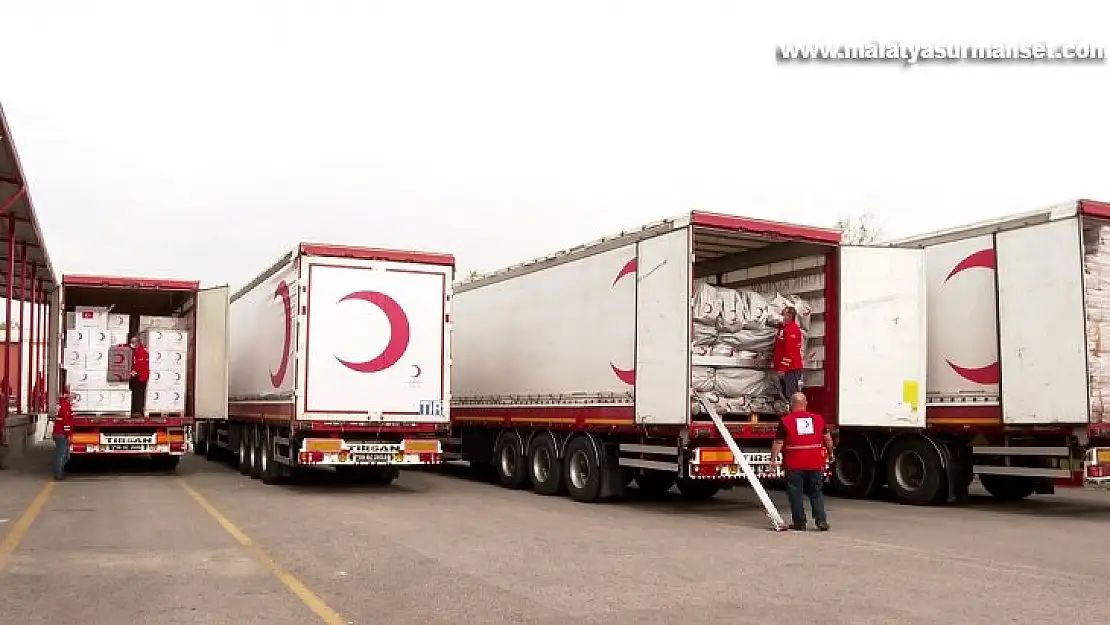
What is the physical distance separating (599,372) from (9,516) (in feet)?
24.2

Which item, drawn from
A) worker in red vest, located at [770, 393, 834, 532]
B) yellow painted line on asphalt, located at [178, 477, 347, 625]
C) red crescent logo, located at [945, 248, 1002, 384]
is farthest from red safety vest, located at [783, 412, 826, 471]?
yellow painted line on asphalt, located at [178, 477, 347, 625]

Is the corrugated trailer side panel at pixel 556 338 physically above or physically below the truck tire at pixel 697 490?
above

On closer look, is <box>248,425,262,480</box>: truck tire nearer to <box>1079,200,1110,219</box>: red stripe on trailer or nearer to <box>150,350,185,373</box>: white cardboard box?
<box>150,350,185,373</box>: white cardboard box

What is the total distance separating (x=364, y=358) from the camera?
15109mm

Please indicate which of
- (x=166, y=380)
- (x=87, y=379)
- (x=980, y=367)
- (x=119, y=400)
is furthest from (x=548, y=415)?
(x=87, y=379)

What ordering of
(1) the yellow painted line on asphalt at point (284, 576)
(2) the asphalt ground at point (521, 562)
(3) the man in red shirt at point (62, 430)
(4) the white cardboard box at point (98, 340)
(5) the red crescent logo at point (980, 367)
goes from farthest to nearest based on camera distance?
1. (4) the white cardboard box at point (98, 340)
2. (3) the man in red shirt at point (62, 430)
3. (5) the red crescent logo at point (980, 367)
4. (2) the asphalt ground at point (521, 562)
5. (1) the yellow painted line on asphalt at point (284, 576)

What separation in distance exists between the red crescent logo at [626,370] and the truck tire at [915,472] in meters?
4.62

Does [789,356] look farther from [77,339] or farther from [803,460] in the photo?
[77,339]

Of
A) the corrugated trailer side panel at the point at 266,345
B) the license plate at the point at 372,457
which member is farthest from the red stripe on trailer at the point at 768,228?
the corrugated trailer side panel at the point at 266,345

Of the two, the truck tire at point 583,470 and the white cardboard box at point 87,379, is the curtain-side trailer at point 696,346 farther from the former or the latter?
the white cardboard box at point 87,379

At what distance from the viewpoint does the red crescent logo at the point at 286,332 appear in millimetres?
15655

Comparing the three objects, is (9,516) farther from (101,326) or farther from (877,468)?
(877,468)

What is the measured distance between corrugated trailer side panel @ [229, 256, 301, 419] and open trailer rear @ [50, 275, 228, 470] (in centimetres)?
67

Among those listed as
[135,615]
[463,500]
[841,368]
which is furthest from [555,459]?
[135,615]
